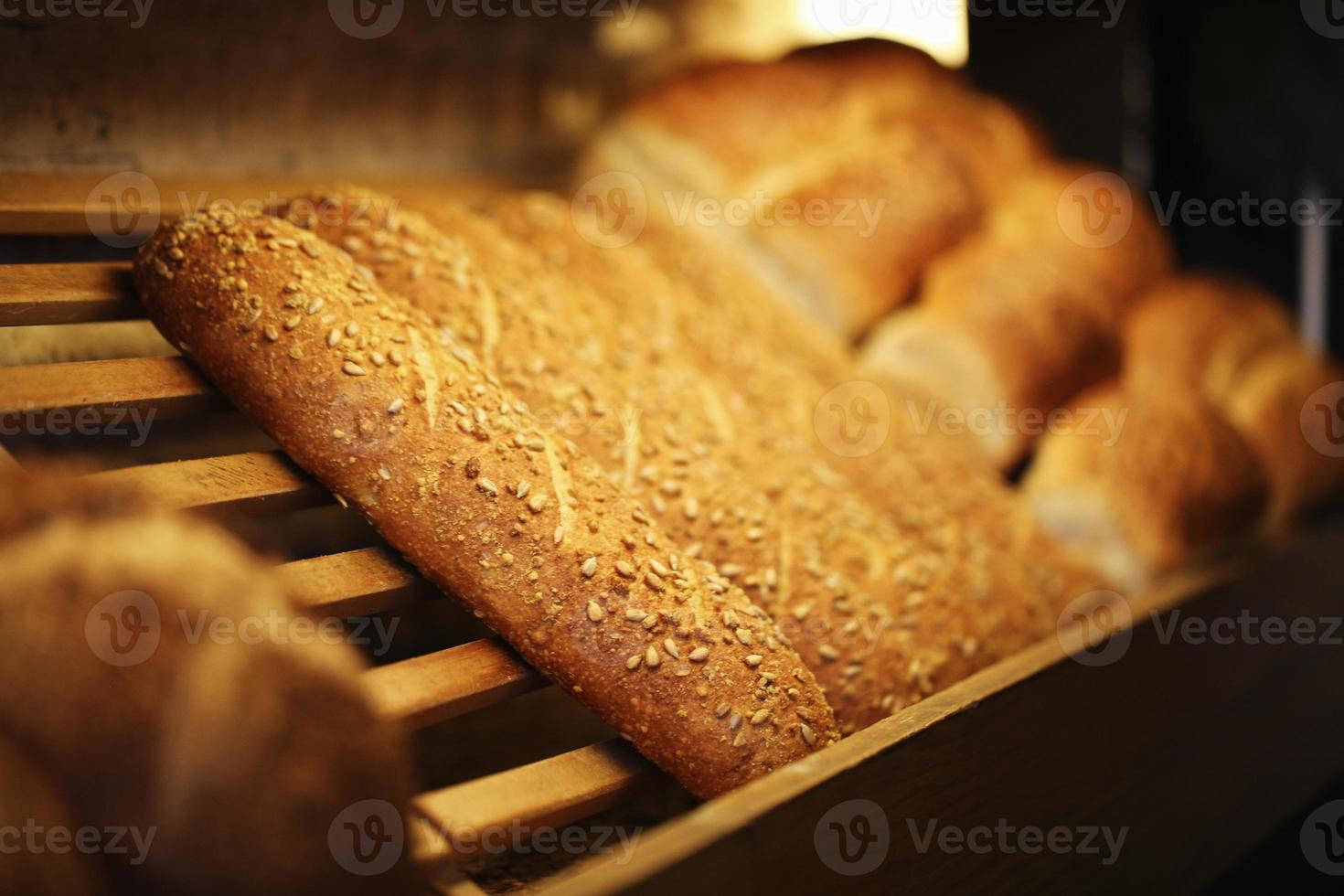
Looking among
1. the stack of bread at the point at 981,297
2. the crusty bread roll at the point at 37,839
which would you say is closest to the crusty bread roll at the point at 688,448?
the stack of bread at the point at 981,297

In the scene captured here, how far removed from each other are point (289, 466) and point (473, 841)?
19.7 inches

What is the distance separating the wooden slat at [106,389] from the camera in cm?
108

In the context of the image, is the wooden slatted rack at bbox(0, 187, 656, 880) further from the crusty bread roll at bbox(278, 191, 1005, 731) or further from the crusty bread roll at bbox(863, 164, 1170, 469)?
the crusty bread roll at bbox(863, 164, 1170, 469)

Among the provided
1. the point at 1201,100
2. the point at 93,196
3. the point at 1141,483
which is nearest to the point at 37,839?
the point at 93,196

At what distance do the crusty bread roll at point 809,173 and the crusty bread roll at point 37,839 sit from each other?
5.49 ft

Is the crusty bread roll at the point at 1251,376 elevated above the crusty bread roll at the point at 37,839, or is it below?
below

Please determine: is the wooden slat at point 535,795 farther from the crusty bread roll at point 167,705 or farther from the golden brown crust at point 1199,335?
the golden brown crust at point 1199,335

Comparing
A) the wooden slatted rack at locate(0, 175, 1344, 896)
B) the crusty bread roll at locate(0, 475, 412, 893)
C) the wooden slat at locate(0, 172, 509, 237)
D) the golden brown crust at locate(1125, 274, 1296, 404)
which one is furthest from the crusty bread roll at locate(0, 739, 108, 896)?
the golden brown crust at locate(1125, 274, 1296, 404)

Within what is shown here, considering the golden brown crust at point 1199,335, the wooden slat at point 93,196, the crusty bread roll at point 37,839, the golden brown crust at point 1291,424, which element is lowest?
the golden brown crust at point 1291,424

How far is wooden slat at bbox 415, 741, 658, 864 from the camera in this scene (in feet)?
3.03

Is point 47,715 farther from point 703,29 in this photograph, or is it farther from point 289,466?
point 703,29

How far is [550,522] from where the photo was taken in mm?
1161

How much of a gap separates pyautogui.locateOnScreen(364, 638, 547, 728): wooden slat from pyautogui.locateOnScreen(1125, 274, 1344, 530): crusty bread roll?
177 centimetres

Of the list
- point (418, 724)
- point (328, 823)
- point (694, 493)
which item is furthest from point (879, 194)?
point (328, 823)
